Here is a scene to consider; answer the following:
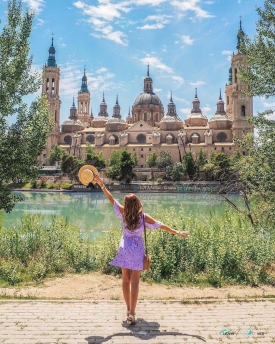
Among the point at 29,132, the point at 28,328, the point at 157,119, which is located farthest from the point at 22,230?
the point at 157,119

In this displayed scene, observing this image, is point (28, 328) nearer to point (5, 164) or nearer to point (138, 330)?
point (138, 330)

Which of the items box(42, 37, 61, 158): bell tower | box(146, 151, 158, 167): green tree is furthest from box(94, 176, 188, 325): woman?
box(42, 37, 61, 158): bell tower

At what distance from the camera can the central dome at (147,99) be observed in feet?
253

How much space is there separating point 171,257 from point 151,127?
63.9 m

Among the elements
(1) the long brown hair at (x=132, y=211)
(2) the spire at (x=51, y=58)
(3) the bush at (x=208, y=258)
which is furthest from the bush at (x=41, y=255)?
(2) the spire at (x=51, y=58)

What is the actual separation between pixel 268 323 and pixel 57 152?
209 ft

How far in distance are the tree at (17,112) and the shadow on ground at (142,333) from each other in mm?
3998

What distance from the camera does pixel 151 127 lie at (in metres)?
69.8

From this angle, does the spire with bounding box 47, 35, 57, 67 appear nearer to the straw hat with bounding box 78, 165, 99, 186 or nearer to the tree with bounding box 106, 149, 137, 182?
the tree with bounding box 106, 149, 137, 182

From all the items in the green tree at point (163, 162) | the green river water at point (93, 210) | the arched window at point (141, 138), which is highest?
the arched window at point (141, 138)

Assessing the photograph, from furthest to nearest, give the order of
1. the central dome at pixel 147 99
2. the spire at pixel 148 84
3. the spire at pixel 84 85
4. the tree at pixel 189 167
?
the spire at pixel 84 85
the spire at pixel 148 84
the central dome at pixel 147 99
the tree at pixel 189 167

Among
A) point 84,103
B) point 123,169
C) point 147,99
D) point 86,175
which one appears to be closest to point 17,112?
point 86,175

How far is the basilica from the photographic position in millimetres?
62688

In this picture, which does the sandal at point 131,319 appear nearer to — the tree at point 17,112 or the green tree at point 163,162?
the tree at point 17,112
